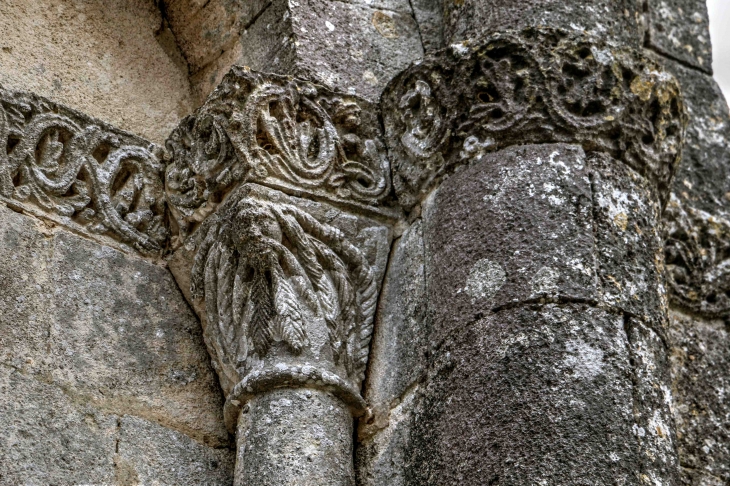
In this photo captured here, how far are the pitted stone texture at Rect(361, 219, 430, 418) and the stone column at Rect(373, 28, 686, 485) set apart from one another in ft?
0.14

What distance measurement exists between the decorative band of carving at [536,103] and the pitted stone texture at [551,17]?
6.1 inches

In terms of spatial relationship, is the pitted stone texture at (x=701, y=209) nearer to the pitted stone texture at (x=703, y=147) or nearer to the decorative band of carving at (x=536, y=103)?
the pitted stone texture at (x=703, y=147)

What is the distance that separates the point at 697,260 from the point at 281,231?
4.85 ft

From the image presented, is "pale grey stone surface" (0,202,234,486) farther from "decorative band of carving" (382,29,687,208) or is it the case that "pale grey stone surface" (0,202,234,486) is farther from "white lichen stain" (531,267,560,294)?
"white lichen stain" (531,267,560,294)

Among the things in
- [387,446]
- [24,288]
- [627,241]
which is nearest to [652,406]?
[627,241]

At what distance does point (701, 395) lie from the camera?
404cm

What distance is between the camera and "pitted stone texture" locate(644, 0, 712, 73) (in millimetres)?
4855

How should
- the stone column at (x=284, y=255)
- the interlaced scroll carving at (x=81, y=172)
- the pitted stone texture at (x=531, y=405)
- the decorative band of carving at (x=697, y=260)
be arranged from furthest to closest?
the decorative band of carving at (x=697, y=260) < the interlaced scroll carving at (x=81, y=172) < the stone column at (x=284, y=255) < the pitted stone texture at (x=531, y=405)

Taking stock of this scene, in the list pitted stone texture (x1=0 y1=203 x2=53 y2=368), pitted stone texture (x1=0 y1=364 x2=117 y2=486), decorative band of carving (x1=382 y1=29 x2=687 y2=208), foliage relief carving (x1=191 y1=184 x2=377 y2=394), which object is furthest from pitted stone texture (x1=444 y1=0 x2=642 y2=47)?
pitted stone texture (x1=0 y1=364 x2=117 y2=486)

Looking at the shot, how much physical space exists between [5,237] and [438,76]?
4.52 feet

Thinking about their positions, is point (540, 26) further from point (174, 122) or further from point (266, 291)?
point (174, 122)

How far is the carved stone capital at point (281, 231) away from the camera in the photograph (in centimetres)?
367

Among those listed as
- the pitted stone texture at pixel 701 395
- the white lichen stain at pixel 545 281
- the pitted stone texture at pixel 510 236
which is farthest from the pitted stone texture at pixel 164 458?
the pitted stone texture at pixel 701 395

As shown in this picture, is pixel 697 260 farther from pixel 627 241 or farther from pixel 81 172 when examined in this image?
pixel 81 172
